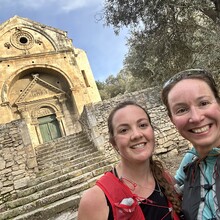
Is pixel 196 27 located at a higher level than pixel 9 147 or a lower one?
higher

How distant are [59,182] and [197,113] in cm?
669

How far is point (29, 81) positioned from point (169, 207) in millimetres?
17374

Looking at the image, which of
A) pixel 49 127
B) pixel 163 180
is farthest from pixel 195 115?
pixel 49 127

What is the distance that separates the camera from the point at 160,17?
8492 millimetres

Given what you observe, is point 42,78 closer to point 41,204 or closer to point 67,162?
point 67,162

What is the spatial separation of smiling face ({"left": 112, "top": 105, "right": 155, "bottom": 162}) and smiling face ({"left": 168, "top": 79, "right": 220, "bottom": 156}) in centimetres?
31

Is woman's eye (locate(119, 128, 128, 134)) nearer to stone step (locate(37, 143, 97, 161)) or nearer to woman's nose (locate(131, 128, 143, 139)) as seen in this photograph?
woman's nose (locate(131, 128, 143, 139))


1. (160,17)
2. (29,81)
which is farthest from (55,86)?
(160,17)

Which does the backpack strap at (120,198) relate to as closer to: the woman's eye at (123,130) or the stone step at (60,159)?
the woman's eye at (123,130)

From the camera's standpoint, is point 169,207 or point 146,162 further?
point 146,162

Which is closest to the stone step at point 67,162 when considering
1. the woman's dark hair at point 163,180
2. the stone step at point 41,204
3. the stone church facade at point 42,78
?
the stone step at point 41,204

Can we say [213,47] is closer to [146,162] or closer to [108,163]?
[108,163]

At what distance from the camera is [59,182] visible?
7359 millimetres

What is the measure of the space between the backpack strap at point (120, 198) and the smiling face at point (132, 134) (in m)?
0.22
